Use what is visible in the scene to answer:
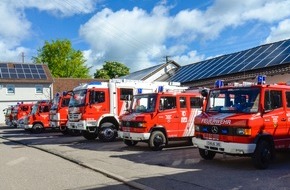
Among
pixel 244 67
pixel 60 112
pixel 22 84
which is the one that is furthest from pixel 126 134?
pixel 22 84

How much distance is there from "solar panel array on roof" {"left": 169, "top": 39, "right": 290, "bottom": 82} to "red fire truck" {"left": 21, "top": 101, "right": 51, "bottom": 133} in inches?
402

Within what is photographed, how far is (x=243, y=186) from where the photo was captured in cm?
796

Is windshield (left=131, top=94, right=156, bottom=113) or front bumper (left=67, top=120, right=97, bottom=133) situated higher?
windshield (left=131, top=94, right=156, bottom=113)

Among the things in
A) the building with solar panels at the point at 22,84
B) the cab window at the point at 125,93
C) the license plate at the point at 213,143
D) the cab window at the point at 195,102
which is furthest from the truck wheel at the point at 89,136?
the building with solar panels at the point at 22,84

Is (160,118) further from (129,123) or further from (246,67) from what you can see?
(246,67)

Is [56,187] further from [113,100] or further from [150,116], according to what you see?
[113,100]

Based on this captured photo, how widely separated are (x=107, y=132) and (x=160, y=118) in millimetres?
4330

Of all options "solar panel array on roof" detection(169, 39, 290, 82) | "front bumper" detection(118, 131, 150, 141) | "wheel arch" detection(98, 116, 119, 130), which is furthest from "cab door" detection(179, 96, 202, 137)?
"solar panel array on roof" detection(169, 39, 290, 82)

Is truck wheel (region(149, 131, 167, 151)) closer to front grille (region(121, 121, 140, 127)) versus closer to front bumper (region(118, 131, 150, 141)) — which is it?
front bumper (region(118, 131, 150, 141))

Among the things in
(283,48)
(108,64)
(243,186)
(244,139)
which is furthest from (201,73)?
(108,64)

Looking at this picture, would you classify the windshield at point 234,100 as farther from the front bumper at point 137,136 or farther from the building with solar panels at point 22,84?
the building with solar panels at point 22,84

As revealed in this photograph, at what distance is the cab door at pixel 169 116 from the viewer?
1448 cm

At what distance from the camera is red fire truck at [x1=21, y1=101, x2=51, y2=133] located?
1055 inches

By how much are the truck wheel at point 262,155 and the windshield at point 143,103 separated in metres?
5.34
